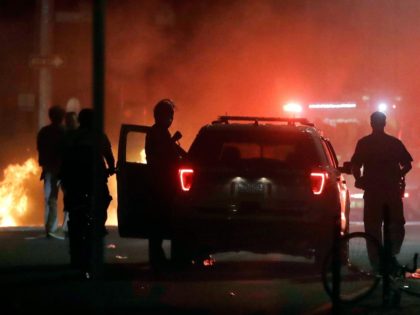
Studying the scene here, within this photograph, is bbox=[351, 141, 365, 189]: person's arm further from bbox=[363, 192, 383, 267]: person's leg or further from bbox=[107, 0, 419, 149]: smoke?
bbox=[107, 0, 419, 149]: smoke

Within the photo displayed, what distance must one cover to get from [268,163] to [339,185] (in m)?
0.87

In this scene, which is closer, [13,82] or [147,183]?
[147,183]

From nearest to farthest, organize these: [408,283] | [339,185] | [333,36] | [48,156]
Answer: [408,283] < [339,185] < [48,156] < [333,36]

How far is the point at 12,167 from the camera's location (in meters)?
22.1

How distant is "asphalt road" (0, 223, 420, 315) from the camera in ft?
30.5

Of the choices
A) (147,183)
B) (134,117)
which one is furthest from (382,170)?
(134,117)

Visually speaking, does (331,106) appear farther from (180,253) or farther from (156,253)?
(180,253)

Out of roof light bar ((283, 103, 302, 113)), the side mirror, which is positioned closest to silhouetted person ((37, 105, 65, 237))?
the side mirror

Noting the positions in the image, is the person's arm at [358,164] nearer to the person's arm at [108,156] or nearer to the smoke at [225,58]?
the person's arm at [108,156]

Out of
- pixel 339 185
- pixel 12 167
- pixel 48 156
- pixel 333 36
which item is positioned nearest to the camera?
pixel 339 185

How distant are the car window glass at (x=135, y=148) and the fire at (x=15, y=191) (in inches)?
71.9

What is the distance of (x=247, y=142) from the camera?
39.2 ft

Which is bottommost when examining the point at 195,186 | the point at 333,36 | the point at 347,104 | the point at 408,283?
the point at 408,283

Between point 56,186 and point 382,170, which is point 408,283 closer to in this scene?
point 382,170
